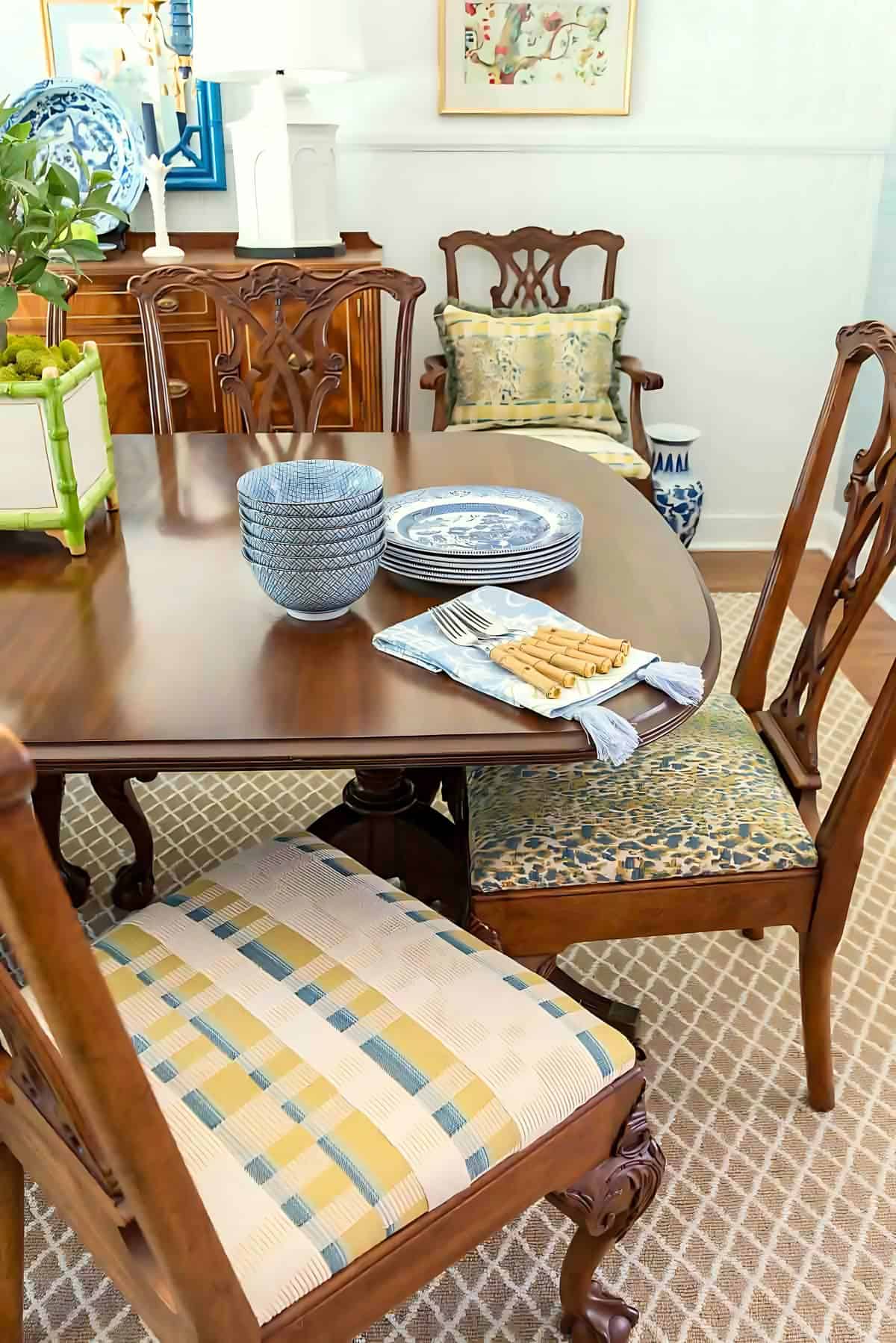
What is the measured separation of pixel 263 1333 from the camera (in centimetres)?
85

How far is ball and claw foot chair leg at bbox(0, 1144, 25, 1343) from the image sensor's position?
3.63ft

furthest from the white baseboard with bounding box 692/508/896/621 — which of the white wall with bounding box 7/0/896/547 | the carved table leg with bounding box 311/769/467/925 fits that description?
the carved table leg with bounding box 311/769/467/925

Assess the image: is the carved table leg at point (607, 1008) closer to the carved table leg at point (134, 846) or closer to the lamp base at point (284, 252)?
the carved table leg at point (134, 846)

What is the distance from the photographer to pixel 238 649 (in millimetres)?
1203

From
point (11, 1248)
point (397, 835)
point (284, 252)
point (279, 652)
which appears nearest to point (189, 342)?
point (284, 252)

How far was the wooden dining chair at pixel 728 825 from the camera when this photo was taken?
1.39 metres

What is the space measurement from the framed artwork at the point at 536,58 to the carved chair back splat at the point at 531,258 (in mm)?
347

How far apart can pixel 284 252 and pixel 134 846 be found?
5.53ft

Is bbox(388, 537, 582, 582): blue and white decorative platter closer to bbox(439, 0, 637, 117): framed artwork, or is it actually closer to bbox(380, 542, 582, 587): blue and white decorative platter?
bbox(380, 542, 582, 587): blue and white decorative platter

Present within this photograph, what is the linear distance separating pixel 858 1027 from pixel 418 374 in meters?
2.42

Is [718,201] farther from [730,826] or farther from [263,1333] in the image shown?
[263,1333]

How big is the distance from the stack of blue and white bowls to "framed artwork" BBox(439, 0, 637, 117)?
241 cm

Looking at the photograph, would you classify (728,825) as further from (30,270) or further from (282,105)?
(282,105)

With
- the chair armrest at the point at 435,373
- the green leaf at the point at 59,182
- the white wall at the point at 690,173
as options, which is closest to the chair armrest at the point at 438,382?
the chair armrest at the point at 435,373
